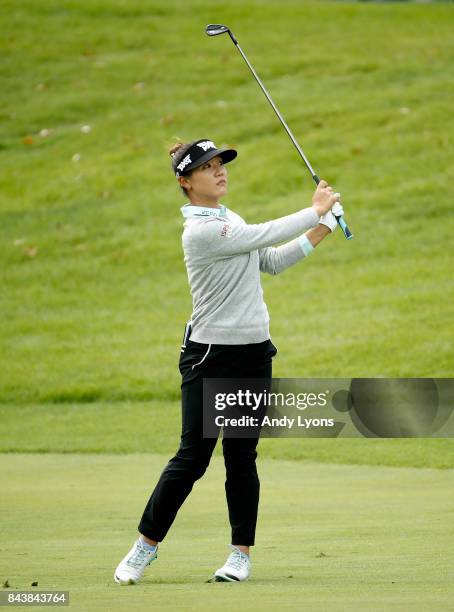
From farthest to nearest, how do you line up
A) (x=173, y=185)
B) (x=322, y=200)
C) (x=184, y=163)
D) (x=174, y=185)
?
(x=174, y=185), (x=173, y=185), (x=184, y=163), (x=322, y=200)

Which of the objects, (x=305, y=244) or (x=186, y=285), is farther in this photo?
(x=186, y=285)

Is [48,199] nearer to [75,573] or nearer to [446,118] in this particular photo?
[446,118]

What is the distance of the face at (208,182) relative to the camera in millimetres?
5320

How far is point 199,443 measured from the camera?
518cm

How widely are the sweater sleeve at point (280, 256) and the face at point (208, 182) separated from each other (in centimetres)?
33

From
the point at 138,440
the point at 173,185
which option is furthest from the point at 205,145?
the point at 173,185

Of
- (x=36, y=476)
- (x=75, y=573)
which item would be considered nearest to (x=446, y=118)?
(x=36, y=476)

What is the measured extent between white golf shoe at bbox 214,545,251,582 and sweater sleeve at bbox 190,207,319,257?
1257 millimetres

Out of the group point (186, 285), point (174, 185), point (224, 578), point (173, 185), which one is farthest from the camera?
point (174, 185)

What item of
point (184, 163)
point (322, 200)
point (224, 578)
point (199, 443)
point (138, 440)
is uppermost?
point (184, 163)

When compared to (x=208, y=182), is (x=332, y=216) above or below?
below

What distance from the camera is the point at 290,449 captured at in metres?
11.5

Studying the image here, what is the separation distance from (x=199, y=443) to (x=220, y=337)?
450 mm

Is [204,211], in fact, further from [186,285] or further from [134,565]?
[186,285]
